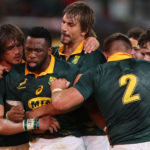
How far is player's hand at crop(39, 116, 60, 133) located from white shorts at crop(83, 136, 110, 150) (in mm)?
620

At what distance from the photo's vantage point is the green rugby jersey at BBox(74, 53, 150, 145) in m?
3.34

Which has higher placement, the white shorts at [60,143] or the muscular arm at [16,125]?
the muscular arm at [16,125]

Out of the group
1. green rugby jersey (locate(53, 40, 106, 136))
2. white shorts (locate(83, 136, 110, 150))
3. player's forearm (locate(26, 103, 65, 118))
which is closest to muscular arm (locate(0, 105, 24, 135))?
player's forearm (locate(26, 103, 65, 118))

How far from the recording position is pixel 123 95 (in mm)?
3355

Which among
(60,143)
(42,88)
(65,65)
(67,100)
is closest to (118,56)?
(65,65)

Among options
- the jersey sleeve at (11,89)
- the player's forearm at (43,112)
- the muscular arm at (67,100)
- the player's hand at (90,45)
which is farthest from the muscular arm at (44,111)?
the player's hand at (90,45)

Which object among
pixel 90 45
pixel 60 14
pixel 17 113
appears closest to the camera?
pixel 17 113

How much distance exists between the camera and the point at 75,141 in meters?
3.67

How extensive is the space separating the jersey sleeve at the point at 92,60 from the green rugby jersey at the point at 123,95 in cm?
42

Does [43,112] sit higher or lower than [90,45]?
lower

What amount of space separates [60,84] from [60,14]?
A: 9540mm

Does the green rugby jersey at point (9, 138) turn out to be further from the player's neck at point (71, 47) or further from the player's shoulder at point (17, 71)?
the player's neck at point (71, 47)

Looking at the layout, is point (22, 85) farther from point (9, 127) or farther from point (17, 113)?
point (9, 127)

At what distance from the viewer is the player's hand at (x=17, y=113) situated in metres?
3.58
